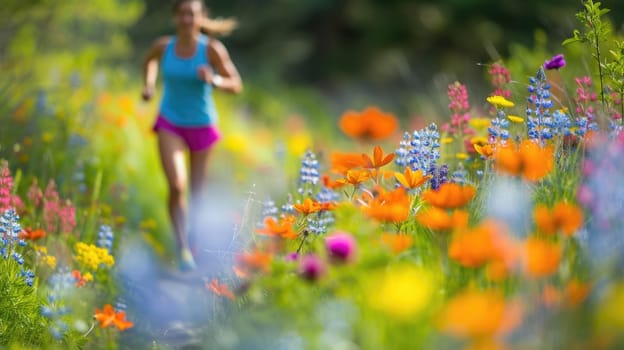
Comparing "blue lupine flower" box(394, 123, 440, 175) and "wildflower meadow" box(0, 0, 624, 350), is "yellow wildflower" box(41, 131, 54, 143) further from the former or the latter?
"blue lupine flower" box(394, 123, 440, 175)

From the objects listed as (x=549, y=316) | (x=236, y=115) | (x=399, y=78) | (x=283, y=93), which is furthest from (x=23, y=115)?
→ (x=399, y=78)

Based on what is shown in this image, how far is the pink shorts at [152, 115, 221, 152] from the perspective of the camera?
5312 mm

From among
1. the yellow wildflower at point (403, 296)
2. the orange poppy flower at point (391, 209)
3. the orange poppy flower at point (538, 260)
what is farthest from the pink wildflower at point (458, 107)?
the yellow wildflower at point (403, 296)

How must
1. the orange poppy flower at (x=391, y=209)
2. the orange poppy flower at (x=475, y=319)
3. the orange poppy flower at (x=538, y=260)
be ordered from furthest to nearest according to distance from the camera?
the orange poppy flower at (x=391, y=209) < the orange poppy flower at (x=538, y=260) < the orange poppy flower at (x=475, y=319)

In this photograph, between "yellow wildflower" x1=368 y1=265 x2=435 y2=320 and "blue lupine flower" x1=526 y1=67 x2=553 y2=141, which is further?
"blue lupine flower" x1=526 y1=67 x2=553 y2=141

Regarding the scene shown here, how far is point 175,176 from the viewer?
5.15 m

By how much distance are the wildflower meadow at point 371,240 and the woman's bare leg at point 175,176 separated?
29 centimetres

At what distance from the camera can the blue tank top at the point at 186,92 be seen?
5340mm

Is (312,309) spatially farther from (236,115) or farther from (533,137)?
(236,115)

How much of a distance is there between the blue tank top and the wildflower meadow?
78 centimetres

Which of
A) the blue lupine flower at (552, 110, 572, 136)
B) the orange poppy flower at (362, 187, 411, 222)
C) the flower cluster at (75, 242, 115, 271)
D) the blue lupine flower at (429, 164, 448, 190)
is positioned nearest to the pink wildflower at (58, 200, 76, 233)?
the flower cluster at (75, 242, 115, 271)

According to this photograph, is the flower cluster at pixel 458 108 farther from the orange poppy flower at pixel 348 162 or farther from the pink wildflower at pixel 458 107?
the orange poppy flower at pixel 348 162

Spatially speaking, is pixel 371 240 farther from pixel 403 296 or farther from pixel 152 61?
pixel 152 61

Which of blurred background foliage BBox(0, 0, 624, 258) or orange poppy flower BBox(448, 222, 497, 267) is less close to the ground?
blurred background foliage BBox(0, 0, 624, 258)
